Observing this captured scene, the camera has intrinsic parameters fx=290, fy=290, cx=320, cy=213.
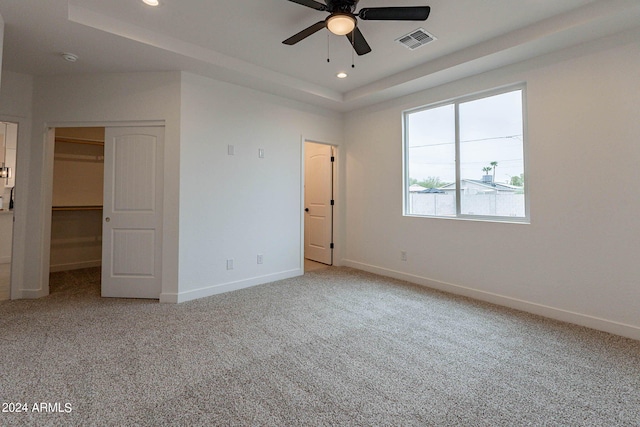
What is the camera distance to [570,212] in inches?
112

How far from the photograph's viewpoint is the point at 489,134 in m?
3.53

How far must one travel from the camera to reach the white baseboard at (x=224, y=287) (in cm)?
336

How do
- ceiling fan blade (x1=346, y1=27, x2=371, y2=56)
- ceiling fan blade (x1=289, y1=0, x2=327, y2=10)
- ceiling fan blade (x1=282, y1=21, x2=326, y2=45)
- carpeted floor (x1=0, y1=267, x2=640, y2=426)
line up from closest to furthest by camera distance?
carpeted floor (x1=0, y1=267, x2=640, y2=426) → ceiling fan blade (x1=289, y1=0, x2=327, y2=10) → ceiling fan blade (x1=282, y1=21, x2=326, y2=45) → ceiling fan blade (x1=346, y1=27, x2=371, y2=56)

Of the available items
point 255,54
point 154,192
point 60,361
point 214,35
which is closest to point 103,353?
point 60,361

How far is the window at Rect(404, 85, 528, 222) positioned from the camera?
10.9 ft

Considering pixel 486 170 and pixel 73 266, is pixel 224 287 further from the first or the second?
pixel 486 170

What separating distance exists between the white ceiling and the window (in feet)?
1.51

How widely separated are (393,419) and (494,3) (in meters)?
3.25

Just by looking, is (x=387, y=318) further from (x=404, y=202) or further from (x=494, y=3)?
(x=494, y=3)

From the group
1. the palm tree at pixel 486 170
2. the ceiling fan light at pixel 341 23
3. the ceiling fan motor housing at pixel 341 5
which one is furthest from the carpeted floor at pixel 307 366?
the ceiling fan motor housing at pixel 341 5

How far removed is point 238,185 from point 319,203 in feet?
6.61

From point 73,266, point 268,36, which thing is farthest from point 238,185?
point 73,266

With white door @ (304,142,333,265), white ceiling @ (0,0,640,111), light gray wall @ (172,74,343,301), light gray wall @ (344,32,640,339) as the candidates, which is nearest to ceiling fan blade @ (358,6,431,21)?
white ceiling @ (0,0,640,111)

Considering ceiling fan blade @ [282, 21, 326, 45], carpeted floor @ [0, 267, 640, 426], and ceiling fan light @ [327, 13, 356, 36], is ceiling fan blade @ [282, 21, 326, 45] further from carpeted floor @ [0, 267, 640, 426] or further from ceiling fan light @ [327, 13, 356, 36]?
carpeted floor @ [0, 267, 640, 426]
